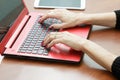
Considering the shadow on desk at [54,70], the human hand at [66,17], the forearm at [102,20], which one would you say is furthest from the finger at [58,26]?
the shadow on desk at [54,70]

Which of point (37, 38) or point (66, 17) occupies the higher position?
point (66, 17)

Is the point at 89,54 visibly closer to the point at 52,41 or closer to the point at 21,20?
the point at 52,41

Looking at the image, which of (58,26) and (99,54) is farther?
(58,26)

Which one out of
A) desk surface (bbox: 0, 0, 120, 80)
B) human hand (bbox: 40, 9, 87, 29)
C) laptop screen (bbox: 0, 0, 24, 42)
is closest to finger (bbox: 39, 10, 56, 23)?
human hand (bbox: 40, 9, 87, 29)

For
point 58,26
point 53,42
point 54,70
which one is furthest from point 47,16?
point 54,70

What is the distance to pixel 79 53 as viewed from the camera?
0.82 metres

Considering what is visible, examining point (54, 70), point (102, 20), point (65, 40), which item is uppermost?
point (102, 20)

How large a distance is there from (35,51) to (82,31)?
22cm

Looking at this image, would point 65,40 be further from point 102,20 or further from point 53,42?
point 102,20

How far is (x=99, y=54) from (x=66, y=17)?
0.28 meters

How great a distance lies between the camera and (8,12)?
0.96 m

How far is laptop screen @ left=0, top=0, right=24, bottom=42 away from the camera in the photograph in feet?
2.95

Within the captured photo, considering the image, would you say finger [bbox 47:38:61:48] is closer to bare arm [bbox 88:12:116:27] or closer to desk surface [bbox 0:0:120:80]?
desk surface [bbox 0:0:120:80]

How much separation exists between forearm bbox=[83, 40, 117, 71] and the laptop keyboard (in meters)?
0.15
